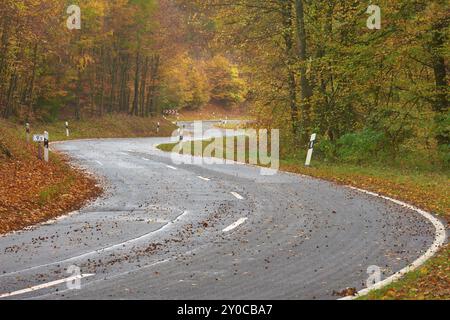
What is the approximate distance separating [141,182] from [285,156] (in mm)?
10073

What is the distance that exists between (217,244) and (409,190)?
8377 millimetres

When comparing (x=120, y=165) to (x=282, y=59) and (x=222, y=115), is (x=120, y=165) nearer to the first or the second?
(x=282, y=59)

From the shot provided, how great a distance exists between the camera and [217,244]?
404 inches

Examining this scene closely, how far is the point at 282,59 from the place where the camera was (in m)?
28.2

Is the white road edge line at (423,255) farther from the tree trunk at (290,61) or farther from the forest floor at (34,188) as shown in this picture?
the tree trunk at (290,61)

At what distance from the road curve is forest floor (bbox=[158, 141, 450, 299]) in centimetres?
46

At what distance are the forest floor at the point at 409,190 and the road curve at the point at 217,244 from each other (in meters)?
0.46

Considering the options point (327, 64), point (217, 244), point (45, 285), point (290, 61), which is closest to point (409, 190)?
point (217, 244)

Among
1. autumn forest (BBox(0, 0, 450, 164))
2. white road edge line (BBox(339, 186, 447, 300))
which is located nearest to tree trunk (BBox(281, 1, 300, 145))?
autumn forest (BBox(0, 0, 450, 164))

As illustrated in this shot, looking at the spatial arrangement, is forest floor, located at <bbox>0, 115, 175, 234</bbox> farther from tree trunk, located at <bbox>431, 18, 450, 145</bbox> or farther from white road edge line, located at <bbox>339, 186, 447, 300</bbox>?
tree trunk, located at <bbox>431, 18, 450, 145</bbox>

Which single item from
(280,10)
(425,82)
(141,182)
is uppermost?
(280,10)

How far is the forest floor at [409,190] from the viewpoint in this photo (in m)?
7.20

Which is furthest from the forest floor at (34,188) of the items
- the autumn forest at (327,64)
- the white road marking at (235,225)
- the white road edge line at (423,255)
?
the white road edge line at (423,255)
